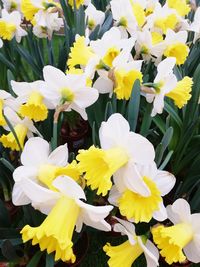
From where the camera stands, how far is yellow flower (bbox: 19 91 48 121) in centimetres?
101

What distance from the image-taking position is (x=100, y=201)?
3.73ft

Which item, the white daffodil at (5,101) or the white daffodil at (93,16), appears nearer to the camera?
the white daffodil at (5,101)

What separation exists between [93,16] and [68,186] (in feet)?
3.43

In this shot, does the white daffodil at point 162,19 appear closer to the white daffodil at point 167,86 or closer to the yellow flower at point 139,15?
the yellow flower at point 139,15

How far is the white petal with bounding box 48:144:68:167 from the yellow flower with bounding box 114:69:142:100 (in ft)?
0.82

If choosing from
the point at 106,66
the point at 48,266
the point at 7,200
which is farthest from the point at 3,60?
the point at 48,266

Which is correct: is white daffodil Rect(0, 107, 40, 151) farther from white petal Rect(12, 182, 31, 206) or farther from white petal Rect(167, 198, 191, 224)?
white petal Rect(167, 198, 191, 224)

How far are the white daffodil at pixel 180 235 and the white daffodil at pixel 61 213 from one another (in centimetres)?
17

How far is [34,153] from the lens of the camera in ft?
2.94

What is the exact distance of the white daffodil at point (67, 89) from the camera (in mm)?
973

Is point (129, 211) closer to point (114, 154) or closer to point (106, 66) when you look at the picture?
point (114, 154)

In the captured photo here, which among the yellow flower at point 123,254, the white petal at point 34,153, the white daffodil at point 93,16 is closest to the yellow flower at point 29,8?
the white daffodil at point 93,16

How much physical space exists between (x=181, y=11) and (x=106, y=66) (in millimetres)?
667

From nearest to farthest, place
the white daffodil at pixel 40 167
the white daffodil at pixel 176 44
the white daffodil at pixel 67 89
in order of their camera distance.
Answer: the white daffodil at pixel 40 167 → the white daffodil at pixel 67 89 → the white daffodil at pixel 176 44
